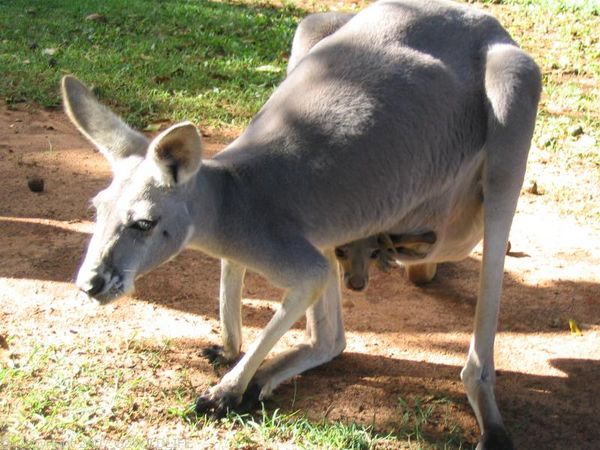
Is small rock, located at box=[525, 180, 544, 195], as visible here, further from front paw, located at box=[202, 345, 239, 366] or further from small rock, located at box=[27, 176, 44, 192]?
small rock, located at box=[27, 176, 44, 192]

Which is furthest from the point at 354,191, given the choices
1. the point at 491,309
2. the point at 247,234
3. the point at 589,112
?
the point at 589,112

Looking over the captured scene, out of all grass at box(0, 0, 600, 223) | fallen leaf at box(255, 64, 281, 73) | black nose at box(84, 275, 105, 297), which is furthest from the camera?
fallen leaf at box(255, 64, 281, 73)

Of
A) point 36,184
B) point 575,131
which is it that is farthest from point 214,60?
point 575,131

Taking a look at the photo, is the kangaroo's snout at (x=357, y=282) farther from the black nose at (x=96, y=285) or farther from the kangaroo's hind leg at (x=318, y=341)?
the black nose at (x=96, y=285)

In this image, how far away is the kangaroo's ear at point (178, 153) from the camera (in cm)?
285

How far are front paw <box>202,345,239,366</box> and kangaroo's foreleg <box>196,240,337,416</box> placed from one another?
353mm

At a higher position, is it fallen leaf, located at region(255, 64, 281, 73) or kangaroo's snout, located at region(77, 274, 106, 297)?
kangaroo's snout, located at region(77, 274, 106, 297)

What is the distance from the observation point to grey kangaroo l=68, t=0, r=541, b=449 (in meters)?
3.14

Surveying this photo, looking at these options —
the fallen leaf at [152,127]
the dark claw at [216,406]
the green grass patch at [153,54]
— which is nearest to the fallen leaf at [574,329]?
the dark claw at [216,406]

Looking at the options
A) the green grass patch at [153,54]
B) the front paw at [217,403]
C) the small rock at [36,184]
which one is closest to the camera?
the front paw at [217,403]

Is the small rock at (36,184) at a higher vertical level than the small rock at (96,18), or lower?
lower

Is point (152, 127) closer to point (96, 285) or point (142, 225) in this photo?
point (142, 225)

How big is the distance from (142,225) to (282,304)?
0.62m

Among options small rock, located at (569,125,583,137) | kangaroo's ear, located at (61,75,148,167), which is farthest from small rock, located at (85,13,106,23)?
kangaroo's ear, located at (61,75,148,167)
